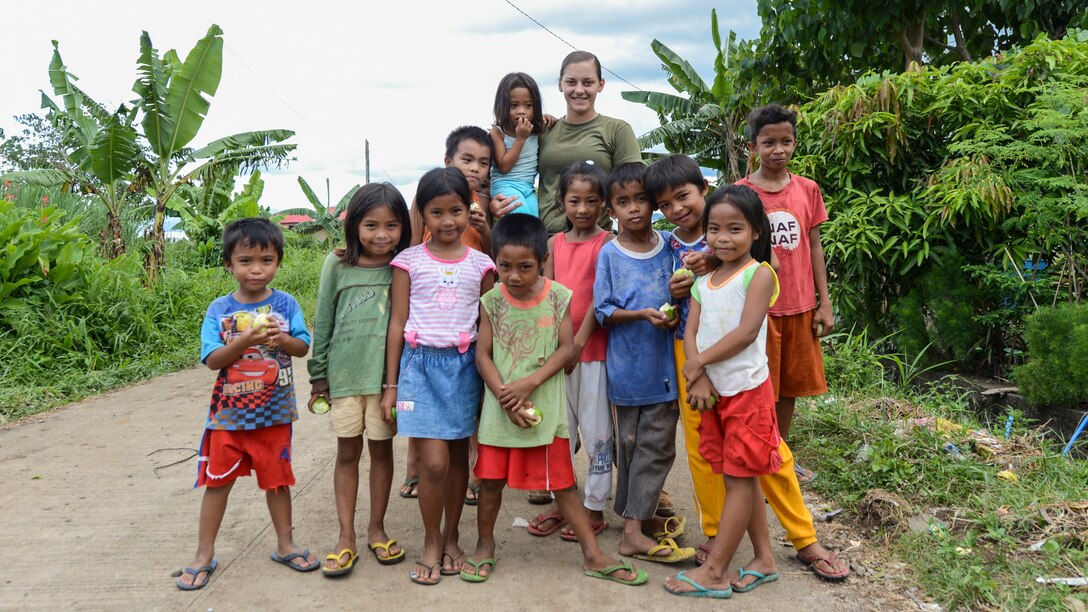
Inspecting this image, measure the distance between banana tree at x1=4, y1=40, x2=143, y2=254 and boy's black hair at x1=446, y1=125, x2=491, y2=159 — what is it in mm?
6802

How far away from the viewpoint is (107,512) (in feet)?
12.9

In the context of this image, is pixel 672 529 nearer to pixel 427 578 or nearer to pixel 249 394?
pixel 427 578

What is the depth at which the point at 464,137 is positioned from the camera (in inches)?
149

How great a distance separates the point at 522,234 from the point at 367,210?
0.68 meters

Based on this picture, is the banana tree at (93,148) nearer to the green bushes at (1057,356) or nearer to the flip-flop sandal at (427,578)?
the flip-flop sandal at (427,578)

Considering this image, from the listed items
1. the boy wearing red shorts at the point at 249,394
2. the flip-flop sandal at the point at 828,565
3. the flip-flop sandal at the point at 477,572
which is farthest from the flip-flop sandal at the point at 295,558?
the flip-flop sandal at the point at 828,565

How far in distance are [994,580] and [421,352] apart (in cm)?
232

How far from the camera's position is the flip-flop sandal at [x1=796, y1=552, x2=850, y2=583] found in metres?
3.06

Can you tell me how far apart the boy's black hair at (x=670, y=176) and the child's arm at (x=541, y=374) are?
0.62 metres

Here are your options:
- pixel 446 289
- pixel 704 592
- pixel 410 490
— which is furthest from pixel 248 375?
pixel 704 592

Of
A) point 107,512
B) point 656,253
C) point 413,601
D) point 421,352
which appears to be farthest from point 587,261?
point 107,512

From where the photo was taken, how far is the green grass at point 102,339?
6.62 m

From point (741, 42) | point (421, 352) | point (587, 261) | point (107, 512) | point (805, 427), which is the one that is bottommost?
point (107, 512)

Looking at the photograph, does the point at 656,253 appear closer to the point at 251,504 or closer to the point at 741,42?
the point at 251,504
